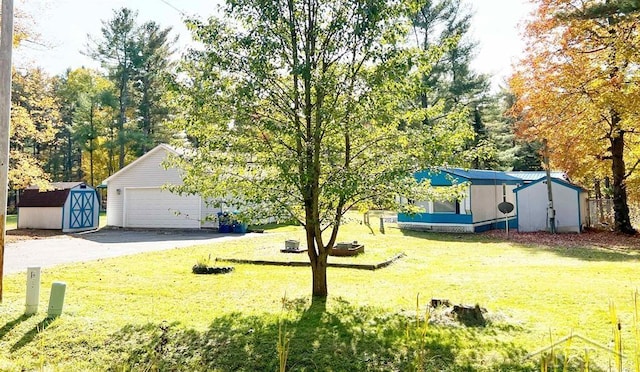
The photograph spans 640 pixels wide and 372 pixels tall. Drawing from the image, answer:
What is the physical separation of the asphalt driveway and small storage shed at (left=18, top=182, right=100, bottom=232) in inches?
117

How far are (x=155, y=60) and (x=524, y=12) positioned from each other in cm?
2693

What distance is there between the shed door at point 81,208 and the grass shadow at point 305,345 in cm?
1753

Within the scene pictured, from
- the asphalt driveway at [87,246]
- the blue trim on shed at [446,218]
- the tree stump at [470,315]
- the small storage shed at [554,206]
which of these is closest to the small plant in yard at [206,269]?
the asphalt driveway at [87,246]

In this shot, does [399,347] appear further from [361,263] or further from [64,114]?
[64,114]

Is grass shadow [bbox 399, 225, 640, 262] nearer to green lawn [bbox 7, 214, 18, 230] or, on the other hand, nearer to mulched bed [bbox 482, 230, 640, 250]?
mulched bed [bbox 482, 230, 640, 250]

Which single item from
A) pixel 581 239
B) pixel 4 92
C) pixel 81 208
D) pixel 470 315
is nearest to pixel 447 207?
pixel 581 239

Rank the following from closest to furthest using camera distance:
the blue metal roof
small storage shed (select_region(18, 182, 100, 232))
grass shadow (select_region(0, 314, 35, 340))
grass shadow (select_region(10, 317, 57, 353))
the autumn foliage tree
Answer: grass shadow (select_region(10, 317, 57, 353))
grass shadow (select_region(0, 314, 35, 340))
the autumn foliage tree
the blue metal roof
small storage shed (select_region(18, 182, 100, 232))

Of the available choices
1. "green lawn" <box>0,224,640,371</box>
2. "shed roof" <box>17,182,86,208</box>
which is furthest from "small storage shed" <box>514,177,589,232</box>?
"shed roof" <box>17,182,86,208</box>

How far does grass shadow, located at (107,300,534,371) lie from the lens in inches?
159

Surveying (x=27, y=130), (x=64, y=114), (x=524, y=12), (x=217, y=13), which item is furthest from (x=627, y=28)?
(x=64, y=114)

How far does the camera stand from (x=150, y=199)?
65.8ft

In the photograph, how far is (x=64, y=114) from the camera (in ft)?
129

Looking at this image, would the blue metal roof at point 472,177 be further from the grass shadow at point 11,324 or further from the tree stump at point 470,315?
the grass shadow at point 11,324

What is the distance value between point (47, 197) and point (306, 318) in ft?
64.5
